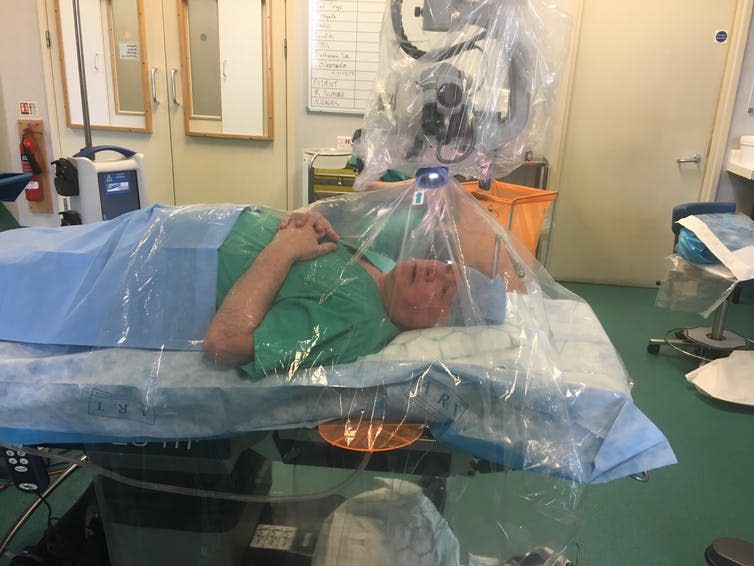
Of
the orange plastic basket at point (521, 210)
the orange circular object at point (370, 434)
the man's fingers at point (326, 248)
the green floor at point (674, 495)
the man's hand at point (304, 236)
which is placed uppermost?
the man's hand at point (304, 236)

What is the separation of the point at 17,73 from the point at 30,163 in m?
0.56

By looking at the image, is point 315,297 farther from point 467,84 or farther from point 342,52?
point 342,52

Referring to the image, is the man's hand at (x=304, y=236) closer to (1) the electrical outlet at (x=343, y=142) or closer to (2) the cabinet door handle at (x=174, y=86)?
(1) the electrical outlet at (x=343, y=142)

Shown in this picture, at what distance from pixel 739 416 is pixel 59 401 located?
2.46 meters

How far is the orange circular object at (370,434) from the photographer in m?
0.95

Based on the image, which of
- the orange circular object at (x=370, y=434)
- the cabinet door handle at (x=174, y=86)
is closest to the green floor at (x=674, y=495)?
the orange circular object at (x=370, y=434)

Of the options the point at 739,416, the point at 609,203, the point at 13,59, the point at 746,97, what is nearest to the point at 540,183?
the point at 609,203

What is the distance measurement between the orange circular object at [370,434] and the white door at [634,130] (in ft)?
10.4

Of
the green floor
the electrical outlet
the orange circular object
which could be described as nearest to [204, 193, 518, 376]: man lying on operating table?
the orange circular object

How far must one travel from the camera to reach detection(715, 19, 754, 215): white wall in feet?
11.2

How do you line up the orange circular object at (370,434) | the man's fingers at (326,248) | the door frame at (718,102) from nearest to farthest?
the orange circular object at (370,434)
the man's fingers at (326,248)
the door frame at (718,102)

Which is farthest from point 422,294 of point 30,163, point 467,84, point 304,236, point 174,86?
point 30,163

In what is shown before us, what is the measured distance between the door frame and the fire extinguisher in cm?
320

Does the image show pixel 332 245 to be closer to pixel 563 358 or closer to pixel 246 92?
pixel 563 358
